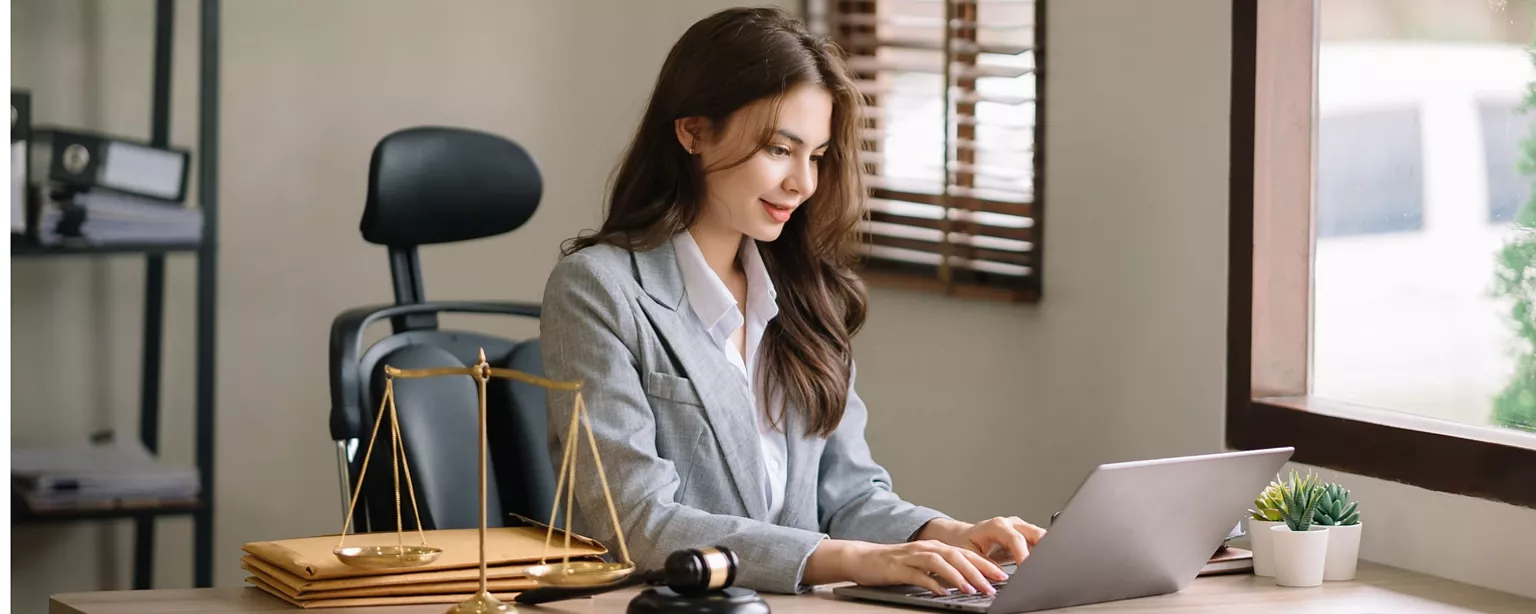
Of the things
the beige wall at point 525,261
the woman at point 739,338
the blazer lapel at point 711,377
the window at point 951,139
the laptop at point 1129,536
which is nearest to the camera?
the laptop at point 1129,536

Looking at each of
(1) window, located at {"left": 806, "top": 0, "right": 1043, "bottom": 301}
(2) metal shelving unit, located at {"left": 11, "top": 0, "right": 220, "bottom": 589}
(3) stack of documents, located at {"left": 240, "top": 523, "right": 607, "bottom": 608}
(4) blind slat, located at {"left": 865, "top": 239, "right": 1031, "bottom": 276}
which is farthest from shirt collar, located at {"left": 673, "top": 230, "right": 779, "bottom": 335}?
(2) metal shelving unit, located at {"left": 11, "top": 0, "right": 220, "bottom": 589}

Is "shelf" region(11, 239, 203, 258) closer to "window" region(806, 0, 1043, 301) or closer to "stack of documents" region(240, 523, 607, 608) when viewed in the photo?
"window" region(806, 0, 1043, 301)

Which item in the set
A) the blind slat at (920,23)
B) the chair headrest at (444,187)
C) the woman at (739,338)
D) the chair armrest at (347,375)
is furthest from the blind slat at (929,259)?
the chair armrest at (347,375)

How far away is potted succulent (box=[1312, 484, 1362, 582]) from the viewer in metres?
1.83

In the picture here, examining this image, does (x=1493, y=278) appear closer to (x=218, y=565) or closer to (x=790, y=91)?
(x=790, y=91)

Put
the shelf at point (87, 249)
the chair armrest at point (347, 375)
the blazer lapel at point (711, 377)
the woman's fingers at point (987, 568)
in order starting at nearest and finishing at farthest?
1. the woman's fingers at point (987, 568)
2. the blazer lapel at point (711, 377)
3. the chair armrest at point (347, 375)
4. the shelf at point (87, 249)

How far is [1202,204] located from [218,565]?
6.62 ft

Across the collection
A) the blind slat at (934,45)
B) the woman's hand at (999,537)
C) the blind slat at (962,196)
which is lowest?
the woman's hand at (999,537)

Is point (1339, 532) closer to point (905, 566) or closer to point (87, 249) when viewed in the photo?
point (905, 566)

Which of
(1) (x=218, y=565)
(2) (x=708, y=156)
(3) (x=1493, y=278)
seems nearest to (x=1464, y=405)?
(3) (x=1493, y=278)

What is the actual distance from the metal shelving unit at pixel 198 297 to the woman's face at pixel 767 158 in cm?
134

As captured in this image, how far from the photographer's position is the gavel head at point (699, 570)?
143 cm

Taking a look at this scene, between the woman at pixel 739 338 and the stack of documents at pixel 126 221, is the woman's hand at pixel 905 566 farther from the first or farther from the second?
the stack of documents at pixel 126 221

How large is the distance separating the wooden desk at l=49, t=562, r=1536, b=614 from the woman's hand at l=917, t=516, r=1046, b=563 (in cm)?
13
